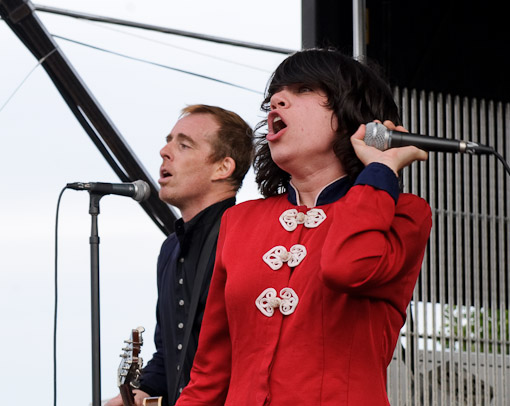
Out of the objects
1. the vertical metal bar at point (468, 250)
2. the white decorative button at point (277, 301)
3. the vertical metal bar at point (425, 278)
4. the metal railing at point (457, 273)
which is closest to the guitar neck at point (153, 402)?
the white decorative button at point (277, 301)

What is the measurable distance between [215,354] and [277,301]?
0.33 meters

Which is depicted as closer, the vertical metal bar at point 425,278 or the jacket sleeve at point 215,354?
the jacket sleeve at point 215,354

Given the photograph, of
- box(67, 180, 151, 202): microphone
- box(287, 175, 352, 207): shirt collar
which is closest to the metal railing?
box(67, 180, 151, 202): microphone

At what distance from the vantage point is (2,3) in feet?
15.9

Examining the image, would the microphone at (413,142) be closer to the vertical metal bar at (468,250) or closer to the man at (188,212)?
the man at (188,212)

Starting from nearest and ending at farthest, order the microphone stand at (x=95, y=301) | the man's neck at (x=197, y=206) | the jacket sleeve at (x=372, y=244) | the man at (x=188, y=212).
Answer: the jacket sleeve at (x=372, y=244) → the microphone stand at (x=95, y=301) → the man at (x=188, y=212) → the man's neck at (x=197, y=206)

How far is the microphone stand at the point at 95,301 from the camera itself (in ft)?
10.3

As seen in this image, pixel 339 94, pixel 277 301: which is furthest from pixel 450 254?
pixel 277 301

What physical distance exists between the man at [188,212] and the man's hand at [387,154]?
1.28 metres

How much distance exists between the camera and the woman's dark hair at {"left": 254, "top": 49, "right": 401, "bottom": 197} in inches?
93.4

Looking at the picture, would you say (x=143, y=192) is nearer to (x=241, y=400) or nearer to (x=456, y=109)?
(x=241, y=400)

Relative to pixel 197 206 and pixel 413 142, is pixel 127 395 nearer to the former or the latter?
pixel 197 206

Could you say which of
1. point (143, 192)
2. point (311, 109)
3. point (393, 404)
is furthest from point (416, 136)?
point (393, 404)

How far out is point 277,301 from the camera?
2166mm
